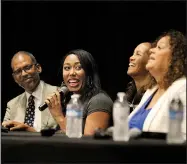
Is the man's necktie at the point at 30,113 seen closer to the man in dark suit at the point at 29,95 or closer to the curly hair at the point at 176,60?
the man in dark suit at the point at 29,95

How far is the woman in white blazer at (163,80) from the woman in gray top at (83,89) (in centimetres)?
22

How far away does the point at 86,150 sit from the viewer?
1.88m

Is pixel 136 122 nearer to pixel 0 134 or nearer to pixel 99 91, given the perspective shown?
pixel 99 91

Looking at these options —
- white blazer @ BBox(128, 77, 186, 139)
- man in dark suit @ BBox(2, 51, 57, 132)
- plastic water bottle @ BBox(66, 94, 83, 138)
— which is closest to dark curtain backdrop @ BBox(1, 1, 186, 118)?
man in dark suit @ BBox(2, 51, 57, 132)

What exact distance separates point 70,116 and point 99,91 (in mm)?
519

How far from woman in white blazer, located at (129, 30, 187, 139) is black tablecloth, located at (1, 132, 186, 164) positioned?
0.27 meters

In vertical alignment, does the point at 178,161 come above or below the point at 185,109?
below

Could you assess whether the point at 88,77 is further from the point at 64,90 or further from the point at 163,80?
the point at 163,80

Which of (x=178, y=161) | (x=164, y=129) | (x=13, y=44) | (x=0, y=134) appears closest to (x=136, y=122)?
(x=164, y=129)

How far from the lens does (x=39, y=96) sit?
3199 mm

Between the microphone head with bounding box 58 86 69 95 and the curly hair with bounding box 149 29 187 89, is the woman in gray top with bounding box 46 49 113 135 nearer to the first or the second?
the microphone head with bounding box 58 86 69 95

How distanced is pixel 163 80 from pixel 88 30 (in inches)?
41.6

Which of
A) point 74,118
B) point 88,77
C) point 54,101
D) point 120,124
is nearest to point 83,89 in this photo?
point 88,77

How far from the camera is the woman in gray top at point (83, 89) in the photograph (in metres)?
2.49
